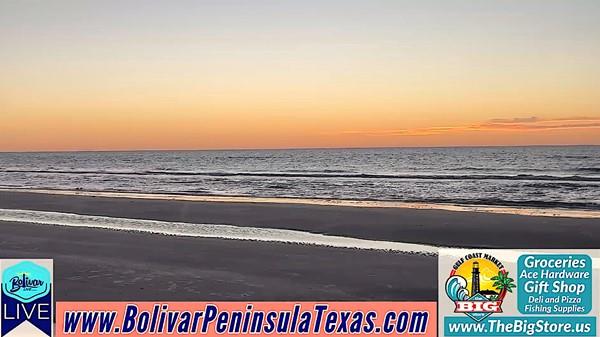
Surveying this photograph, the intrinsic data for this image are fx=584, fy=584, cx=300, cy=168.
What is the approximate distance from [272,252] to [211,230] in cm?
365

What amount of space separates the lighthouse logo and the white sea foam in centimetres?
300

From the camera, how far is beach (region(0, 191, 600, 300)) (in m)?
7.68

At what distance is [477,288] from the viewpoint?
6.83 meters

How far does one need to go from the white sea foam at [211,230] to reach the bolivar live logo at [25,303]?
5098 mm

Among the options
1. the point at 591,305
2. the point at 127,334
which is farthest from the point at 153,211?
the point at 591,305

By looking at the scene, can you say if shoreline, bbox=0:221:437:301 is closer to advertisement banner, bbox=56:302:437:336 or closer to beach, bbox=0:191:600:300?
beach, bbox=0:191:600:300

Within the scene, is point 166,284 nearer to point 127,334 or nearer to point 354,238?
point 127,334

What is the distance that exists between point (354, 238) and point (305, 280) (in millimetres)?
4387

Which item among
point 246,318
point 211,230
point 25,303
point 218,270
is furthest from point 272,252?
point 25,303

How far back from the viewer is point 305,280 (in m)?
8.22

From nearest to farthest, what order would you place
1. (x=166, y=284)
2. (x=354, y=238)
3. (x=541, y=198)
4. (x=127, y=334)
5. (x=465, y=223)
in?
(x=127, y=334)
(x=166, y=284)
(x=354, y=238)
(x=465, y=223)
(x=541, y=198)

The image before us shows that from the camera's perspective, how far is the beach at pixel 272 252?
7676mm

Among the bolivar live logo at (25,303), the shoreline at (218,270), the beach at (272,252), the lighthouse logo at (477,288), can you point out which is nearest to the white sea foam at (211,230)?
the beach at (272,252)

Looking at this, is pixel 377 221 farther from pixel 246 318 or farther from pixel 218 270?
pixel 246 318
